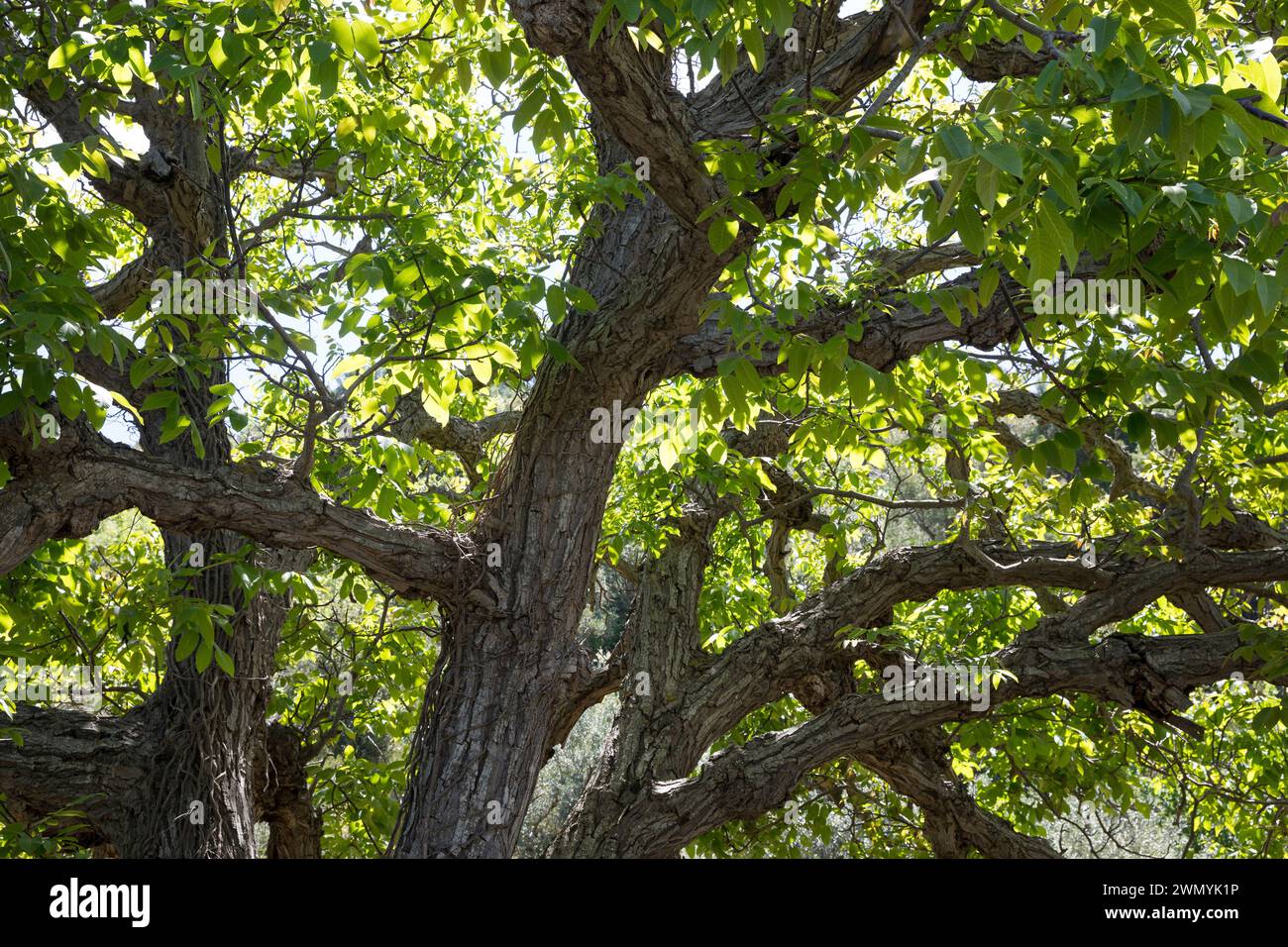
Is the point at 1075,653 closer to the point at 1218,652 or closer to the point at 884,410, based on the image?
the point at 1218,652

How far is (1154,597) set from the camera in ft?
18.6

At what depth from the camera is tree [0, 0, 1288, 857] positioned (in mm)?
2898

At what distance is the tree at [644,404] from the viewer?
9.51 feet

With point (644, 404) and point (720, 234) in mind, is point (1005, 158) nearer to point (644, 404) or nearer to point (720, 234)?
point (720, 234)

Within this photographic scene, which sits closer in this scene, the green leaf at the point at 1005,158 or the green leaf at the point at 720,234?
the green leaf at the point at 1005,158

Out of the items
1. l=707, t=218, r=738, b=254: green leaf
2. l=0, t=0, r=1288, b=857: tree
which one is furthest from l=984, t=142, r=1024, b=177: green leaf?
l=707, t=218, r=738, b=254: green leaf

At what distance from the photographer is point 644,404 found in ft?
17.2

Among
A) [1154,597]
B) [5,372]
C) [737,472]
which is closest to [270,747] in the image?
[737,472]

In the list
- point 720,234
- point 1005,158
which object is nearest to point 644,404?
point 720,234

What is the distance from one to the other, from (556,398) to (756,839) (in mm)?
4544

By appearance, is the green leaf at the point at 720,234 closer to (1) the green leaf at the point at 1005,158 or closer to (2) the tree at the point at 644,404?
(2) the tree at the point at 644,404

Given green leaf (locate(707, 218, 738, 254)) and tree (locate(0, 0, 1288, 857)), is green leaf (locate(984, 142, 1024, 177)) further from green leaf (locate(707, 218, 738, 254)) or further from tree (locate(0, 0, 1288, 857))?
green leaf (locate(707, 218, 738, 254))

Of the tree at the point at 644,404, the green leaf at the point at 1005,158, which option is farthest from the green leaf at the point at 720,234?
the green leaf at the point at 1005,158

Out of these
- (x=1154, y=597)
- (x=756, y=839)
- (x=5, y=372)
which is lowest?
(x=756, y=839)
